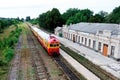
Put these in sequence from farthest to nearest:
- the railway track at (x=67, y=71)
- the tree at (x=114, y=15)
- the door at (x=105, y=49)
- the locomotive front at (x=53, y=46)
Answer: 1. the tree at (x=114, y=15)
2. the door at (x=105, y=49)
3. the locomotive front at (x=53, y=46)
4. the railway track at (x=67, y=71)

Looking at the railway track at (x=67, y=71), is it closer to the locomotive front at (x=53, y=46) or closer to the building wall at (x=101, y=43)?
the locomotive front at (x=53, y=46)

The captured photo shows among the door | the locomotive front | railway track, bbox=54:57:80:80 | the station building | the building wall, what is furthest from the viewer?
the door

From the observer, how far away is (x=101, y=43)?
30.5 meters

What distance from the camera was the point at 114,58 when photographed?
2603cm

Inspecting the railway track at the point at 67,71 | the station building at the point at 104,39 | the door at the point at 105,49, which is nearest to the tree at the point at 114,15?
the station building at the point at 104,39

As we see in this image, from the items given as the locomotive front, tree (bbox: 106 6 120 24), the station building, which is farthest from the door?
tree (bbox: 106 6 120 24)

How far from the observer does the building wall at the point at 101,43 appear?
84.8 ft

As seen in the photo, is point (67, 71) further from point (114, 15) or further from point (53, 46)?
point (114, 15)

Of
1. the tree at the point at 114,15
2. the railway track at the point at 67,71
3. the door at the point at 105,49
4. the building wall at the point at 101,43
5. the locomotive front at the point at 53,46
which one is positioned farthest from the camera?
the tree at the point at 114,15

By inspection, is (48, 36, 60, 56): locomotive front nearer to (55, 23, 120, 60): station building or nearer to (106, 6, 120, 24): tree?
(55, 23, 120, 60): station building

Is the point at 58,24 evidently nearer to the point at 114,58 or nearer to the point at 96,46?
the point at 96,46

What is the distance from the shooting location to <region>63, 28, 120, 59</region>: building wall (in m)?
25.9

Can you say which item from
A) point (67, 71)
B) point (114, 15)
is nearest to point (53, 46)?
point (67, 71)

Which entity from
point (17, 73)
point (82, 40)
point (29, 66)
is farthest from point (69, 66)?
point (82, 40)
